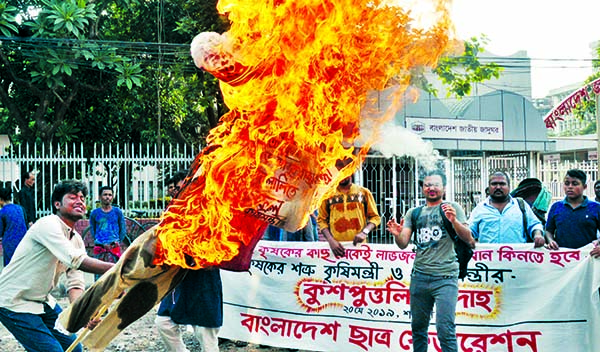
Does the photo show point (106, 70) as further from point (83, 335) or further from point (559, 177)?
point (559, 177)

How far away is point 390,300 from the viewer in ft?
21.0

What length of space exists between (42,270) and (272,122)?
200 cm

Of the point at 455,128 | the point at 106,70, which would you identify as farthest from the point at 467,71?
the point at 106,70

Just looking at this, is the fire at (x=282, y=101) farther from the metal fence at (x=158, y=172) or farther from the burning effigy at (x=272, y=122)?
the metal fence at (x=158, y=172)

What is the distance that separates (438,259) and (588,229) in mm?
1986

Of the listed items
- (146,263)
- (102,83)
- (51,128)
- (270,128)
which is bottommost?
(146,263)

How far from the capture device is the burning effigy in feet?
13.5

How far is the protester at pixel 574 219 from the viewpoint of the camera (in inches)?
240

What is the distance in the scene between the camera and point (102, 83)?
52.1 feet

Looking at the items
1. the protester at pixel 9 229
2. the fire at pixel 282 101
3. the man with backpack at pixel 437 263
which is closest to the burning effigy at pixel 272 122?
the fire at pixel 282 101

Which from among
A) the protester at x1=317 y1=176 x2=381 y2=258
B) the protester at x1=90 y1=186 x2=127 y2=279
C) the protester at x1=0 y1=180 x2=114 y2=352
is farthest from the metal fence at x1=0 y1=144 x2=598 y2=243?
the protester at x1=0 y1=180 x2=114 y2=352

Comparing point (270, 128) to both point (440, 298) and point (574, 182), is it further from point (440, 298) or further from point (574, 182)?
point (574, 182)

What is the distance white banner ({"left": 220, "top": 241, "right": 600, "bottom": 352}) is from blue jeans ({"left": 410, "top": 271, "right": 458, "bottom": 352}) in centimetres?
96

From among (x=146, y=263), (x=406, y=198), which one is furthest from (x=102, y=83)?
(x=146, y=263)
